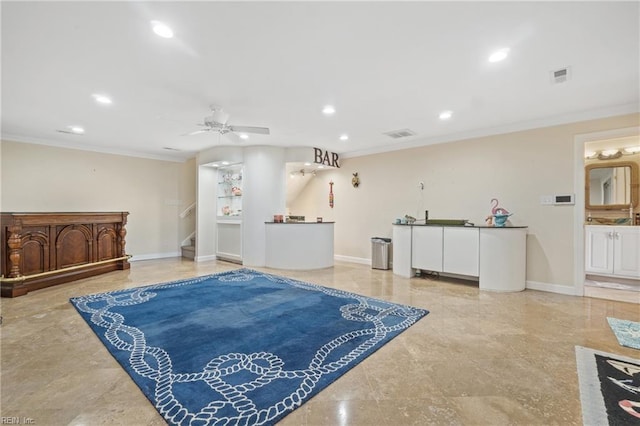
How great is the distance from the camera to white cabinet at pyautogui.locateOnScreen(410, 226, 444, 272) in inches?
198

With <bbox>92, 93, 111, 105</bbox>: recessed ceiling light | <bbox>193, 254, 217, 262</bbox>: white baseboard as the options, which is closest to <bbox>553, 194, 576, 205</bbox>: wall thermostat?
<bbox>92, 93, 111, 105</bbox>: recessed ceiling light

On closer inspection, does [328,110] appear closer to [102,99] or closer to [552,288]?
[102,99]

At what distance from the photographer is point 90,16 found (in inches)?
84.3

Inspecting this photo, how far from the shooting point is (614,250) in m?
5.00

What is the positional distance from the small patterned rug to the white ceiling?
2701 millimetres

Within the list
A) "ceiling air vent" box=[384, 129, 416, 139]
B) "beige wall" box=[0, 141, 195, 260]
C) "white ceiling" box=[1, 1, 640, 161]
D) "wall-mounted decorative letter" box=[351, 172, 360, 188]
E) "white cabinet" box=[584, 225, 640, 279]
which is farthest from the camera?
"wall-mounted decorative letter" box=[351, 172, 360, 188]

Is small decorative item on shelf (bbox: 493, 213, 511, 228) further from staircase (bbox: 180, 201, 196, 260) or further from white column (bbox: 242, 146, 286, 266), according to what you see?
staircase (bbox: 180, 201, 196, 260)

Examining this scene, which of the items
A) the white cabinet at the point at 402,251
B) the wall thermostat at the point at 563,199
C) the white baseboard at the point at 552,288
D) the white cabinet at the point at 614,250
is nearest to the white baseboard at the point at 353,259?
the white cabinet at the point at 402,251

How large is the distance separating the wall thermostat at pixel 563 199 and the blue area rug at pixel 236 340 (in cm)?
292

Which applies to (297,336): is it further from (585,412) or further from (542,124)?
(542,124)

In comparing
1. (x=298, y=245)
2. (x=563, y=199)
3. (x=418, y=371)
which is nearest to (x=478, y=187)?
(x=563, y=199)

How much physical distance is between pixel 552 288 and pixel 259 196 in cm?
559

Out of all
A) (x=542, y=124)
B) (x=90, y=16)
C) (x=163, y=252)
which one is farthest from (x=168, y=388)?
(x=163, y=252)

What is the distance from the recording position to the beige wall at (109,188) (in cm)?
561
